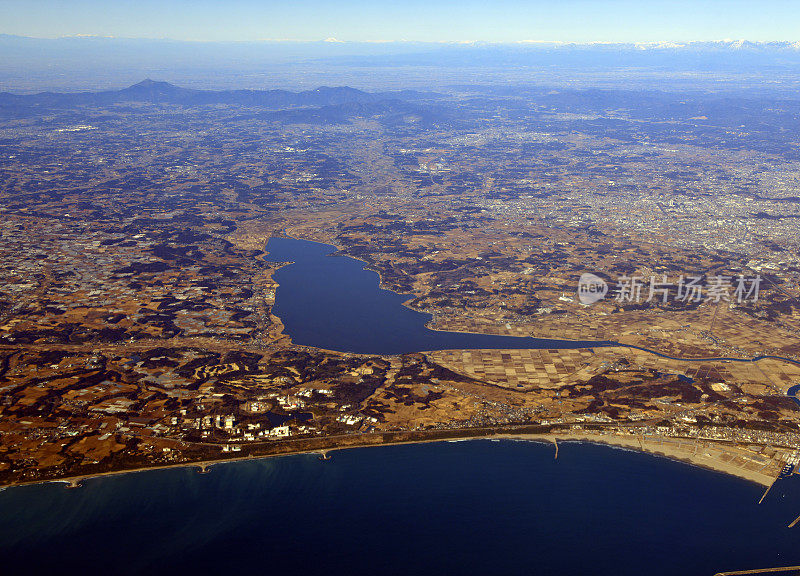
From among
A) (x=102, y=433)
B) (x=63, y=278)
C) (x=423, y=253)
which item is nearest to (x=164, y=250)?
(x=63, y=278)

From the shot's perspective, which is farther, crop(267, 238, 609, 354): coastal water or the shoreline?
crop(267, 238, 609, 354): coastal water

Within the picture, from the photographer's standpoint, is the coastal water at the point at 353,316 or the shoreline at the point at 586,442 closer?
the shoreline at the point at 586,442

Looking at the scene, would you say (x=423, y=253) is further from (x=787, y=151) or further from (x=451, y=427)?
(x=787, y=151)

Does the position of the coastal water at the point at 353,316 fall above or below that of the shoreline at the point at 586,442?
above

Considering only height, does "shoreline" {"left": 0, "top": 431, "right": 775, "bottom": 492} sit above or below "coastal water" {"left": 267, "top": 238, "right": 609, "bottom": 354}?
below

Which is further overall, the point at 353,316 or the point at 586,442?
the point at 353,316
